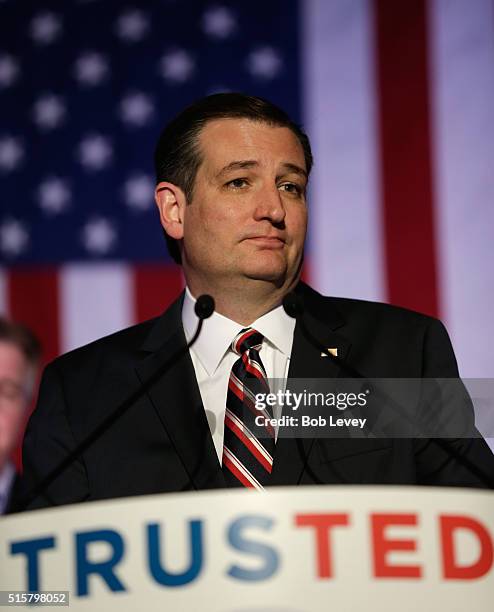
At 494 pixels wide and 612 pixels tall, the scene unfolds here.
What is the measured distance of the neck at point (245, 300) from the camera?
1.72 metres

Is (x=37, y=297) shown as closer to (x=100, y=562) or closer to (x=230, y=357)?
(x=230, y=357)

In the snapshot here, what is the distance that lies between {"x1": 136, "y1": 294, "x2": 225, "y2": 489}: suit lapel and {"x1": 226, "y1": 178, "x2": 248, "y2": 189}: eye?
0.89 ft

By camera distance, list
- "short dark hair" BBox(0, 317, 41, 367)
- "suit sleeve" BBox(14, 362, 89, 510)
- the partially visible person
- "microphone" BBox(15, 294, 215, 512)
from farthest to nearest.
→ 1. "short dark hair" BBox(0, 317, 41, 367)
2. the partially visible person
3. "suit sleeve" BBox(14, 362, 89, 510)
4. "microphone" BBox(15, 294, 215, 512)

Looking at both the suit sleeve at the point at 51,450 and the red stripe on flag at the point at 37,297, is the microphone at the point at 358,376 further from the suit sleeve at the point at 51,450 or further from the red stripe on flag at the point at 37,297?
the red stripe on flag at the point at 37,297

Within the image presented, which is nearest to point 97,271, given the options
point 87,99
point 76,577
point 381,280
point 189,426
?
point 87,99

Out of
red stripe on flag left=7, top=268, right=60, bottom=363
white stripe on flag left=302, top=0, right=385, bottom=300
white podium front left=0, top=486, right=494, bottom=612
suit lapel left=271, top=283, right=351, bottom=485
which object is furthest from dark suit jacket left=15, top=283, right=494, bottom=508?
red stripe on flag left=7, top=268, right=60, bottom=363

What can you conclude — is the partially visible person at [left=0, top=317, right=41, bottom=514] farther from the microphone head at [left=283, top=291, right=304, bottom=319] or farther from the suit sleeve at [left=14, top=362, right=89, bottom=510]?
the microphone head at [left=283, top=291, right=304, bottom=319]

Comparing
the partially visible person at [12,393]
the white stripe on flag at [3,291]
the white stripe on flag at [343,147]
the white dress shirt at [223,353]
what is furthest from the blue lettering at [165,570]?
the white stripe on flag at [3,291]

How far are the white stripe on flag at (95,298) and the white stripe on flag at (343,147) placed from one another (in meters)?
0.51

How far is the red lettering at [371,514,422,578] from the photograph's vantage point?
1104mm

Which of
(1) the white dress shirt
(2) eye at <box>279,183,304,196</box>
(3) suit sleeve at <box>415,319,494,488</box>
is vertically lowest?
(3) suit sleeve at <box>415,319,494,488</box>

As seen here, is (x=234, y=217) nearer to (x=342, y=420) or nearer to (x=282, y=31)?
(x=342, y=420)

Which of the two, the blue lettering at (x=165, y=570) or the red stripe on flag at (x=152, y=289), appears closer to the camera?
the blue lettering at (x=165, y=570)

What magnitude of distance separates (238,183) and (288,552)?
804mm
